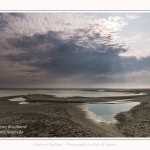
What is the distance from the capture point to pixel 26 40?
1208cm

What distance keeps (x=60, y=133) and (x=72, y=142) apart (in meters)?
0.88

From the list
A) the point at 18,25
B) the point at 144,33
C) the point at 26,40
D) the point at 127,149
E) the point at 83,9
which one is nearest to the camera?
the point at 127,149

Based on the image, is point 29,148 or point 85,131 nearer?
point 29,148

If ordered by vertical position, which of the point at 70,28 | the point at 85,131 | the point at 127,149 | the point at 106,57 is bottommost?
the point at 127,149

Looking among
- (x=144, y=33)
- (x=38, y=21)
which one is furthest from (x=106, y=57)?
(x=38, y=21)

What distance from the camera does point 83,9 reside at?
8.44 meters

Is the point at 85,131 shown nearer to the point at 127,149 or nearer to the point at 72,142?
the point at 72,142

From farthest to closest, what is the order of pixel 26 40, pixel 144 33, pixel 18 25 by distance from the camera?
pixel 26 40, pixel 18 25, pixel 144 33

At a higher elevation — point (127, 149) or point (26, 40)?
point (26, 40)

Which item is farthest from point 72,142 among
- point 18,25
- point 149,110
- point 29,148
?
point 18,25

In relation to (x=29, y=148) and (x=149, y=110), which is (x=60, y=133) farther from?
(x=149, y=110)

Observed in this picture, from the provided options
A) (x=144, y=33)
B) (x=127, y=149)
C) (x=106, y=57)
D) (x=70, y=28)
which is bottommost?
(x=127, y=149)

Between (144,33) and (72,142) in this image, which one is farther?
(144,33)

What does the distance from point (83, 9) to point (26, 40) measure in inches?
220
